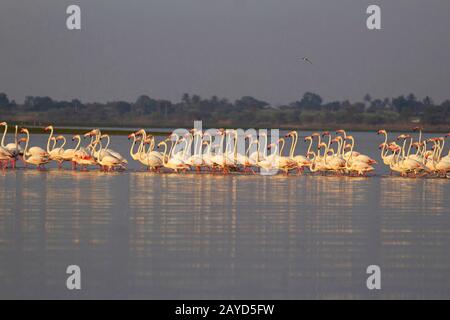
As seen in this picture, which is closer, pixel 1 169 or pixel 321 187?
pixel 321 187

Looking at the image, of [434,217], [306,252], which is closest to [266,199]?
[434,217]

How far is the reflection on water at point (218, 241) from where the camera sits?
12.1 meters

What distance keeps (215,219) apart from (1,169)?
43.9 feet

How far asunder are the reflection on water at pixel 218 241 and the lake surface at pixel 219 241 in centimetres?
2

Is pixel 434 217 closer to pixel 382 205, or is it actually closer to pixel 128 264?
pixel 382 205

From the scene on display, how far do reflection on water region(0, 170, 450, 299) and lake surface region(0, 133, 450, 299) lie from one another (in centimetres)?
2

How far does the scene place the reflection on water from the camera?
1208 cm

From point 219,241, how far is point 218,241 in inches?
0.6

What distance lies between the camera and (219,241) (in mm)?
15195

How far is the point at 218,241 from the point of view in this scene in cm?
1520

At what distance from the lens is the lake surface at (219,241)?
12.1 metres

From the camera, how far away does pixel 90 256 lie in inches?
538

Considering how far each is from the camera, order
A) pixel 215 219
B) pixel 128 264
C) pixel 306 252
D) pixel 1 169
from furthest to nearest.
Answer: pixel 1 169, pixel 215 219, pixel 306 252, pixel 128 264

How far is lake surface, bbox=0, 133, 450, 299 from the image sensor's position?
39.5 ft
